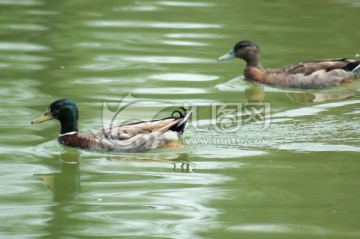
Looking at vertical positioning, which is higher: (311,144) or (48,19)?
(48,19)

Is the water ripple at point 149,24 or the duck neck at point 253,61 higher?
the water ripple at point 149,24

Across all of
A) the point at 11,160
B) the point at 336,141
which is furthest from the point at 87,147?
the point at 336,141

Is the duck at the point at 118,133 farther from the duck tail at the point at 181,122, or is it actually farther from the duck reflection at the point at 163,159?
the duck reflection at the point at 163,159

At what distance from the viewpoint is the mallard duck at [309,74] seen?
43.6 ft

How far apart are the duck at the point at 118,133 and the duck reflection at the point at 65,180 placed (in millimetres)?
274

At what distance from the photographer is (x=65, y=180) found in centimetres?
938

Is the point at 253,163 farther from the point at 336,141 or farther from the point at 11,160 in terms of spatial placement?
the point at 11,160

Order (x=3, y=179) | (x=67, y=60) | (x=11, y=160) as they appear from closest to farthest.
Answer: (x=3, y=179)
(x=11, y=160)
(x=67, y=60)

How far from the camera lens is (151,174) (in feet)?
30.8

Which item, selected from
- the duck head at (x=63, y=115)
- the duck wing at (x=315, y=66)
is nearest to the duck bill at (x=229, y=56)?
the duck wing at (x=315, y=66)

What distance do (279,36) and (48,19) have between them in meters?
3.94

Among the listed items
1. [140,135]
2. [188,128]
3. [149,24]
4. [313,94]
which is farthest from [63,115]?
[149,24]

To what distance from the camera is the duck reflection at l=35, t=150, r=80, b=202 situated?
29.1 ft

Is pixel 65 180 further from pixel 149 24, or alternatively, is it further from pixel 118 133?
pixel 149 24
